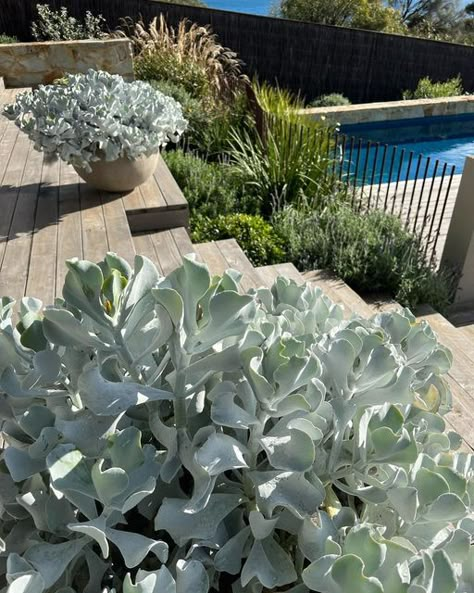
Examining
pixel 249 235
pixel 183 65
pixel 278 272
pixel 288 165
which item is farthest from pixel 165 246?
pixel 183 65

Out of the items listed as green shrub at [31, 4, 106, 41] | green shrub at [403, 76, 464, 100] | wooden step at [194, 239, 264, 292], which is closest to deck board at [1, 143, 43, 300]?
wooden step at [194, 239, 264, 292]

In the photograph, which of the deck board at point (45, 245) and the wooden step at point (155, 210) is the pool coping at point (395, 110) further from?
the deck board at point (45, 245)

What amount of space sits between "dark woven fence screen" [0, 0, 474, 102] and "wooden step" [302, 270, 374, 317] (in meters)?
8.06

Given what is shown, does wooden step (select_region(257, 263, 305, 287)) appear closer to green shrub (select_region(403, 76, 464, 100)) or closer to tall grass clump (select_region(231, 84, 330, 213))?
tall grass clump (select_region(231, 84, 330, 213))

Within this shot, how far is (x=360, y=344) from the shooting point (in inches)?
26.4

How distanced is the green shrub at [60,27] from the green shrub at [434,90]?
6.93m

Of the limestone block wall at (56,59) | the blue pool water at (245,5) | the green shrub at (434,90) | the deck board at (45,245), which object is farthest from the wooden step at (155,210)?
the blue pool water at (245,5)

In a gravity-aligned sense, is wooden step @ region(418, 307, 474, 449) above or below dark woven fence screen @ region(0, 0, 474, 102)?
below

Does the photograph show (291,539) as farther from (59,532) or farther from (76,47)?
(76,47)

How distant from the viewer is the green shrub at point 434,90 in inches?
423

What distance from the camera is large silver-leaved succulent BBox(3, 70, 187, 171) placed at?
2.51m

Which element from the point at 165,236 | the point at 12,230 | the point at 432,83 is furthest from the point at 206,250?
the point at 432,83

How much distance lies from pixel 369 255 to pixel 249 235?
2.82 ft

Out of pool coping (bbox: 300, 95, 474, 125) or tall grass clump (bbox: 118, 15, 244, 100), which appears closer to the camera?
tall grass clump (bbox: 118, 15, 244, 100)
